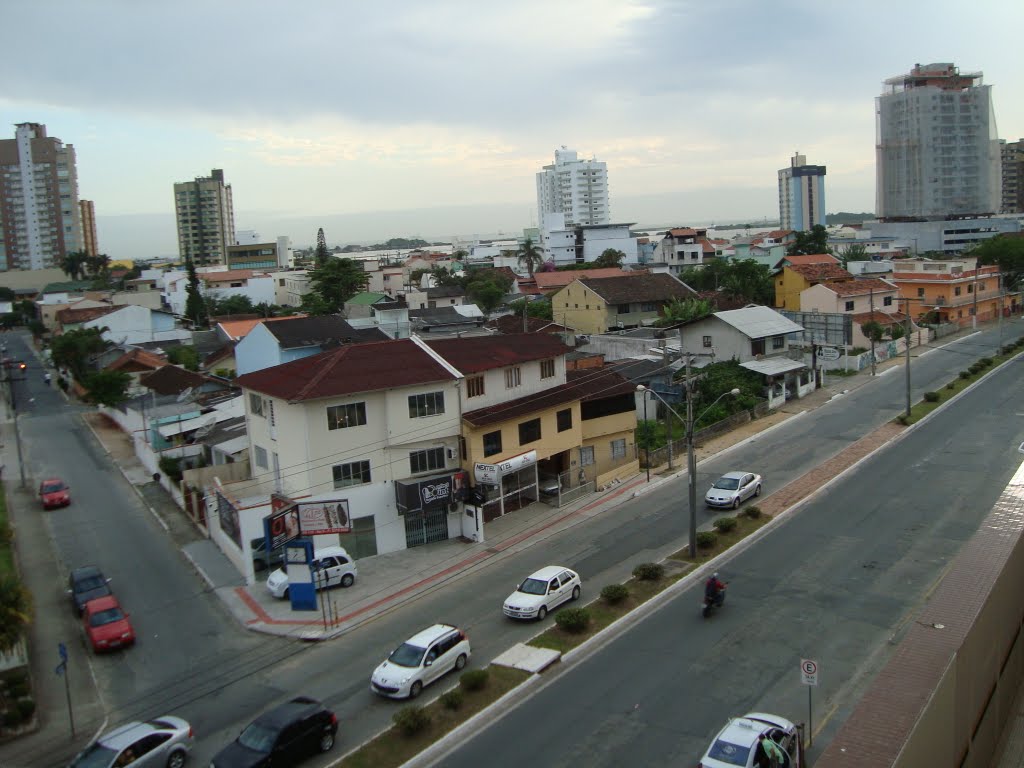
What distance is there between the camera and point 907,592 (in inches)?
990

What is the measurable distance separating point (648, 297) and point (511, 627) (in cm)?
6154

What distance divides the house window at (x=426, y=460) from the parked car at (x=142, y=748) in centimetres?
1614

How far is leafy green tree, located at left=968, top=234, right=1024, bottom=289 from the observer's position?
9244 centimetres

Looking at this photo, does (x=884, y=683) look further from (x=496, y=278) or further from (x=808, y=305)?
(x=496, y=278)

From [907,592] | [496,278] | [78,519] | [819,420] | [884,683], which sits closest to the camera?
[884,683]

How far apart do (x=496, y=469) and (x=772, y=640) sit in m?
14.8

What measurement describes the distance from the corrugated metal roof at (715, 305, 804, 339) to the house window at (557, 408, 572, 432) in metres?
19.0

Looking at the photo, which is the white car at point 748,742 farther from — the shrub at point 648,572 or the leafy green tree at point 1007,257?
the leafy green tree at point 1007,257

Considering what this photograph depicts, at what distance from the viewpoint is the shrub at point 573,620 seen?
23.8 metres

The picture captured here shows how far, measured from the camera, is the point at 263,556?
31.5 m

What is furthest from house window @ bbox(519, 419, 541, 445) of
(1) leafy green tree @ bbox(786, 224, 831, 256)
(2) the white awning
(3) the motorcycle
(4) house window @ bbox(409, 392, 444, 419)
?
(1) leafy green tree @ bbox(786, 224, 831, 256)

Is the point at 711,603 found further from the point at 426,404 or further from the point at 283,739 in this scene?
the point at 426,404

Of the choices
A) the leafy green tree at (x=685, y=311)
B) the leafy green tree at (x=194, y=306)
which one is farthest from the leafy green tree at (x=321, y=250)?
the leafy green tree at (x=685, y=311)

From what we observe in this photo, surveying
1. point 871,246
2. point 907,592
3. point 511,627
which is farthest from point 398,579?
point 871,246
